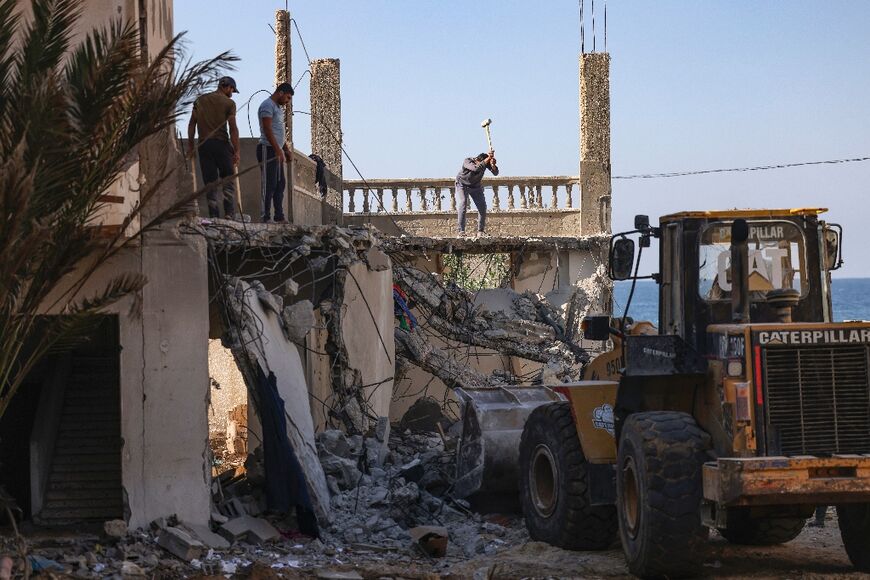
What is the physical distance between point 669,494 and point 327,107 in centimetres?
1866

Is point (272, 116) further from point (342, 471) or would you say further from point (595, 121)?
point (595, 121)

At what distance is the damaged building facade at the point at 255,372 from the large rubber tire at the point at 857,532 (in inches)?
151

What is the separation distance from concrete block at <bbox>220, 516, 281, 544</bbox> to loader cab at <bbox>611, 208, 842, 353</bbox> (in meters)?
3.76

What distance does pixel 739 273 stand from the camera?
27.6 ft

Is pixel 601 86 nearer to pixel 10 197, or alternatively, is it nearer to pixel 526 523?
pixel 526 523

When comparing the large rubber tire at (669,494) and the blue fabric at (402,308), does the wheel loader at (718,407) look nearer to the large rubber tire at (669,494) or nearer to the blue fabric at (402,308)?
the large rubber tire at (669,494)

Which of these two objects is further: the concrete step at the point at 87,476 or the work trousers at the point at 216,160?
the work trousers at the point at 216,160

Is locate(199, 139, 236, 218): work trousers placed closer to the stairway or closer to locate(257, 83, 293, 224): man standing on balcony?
locate(257, 83, 293, 224): man standing on balcony

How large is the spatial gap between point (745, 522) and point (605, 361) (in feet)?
5.83

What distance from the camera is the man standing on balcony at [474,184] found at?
23.4m

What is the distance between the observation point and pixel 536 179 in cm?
2572

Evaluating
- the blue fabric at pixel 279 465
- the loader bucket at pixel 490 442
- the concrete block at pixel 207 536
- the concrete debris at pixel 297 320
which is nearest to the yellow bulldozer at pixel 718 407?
the loader bucket at pixel 490 442

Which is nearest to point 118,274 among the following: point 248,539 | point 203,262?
point 203,262

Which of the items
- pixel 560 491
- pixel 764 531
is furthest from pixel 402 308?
pixel 764 531
